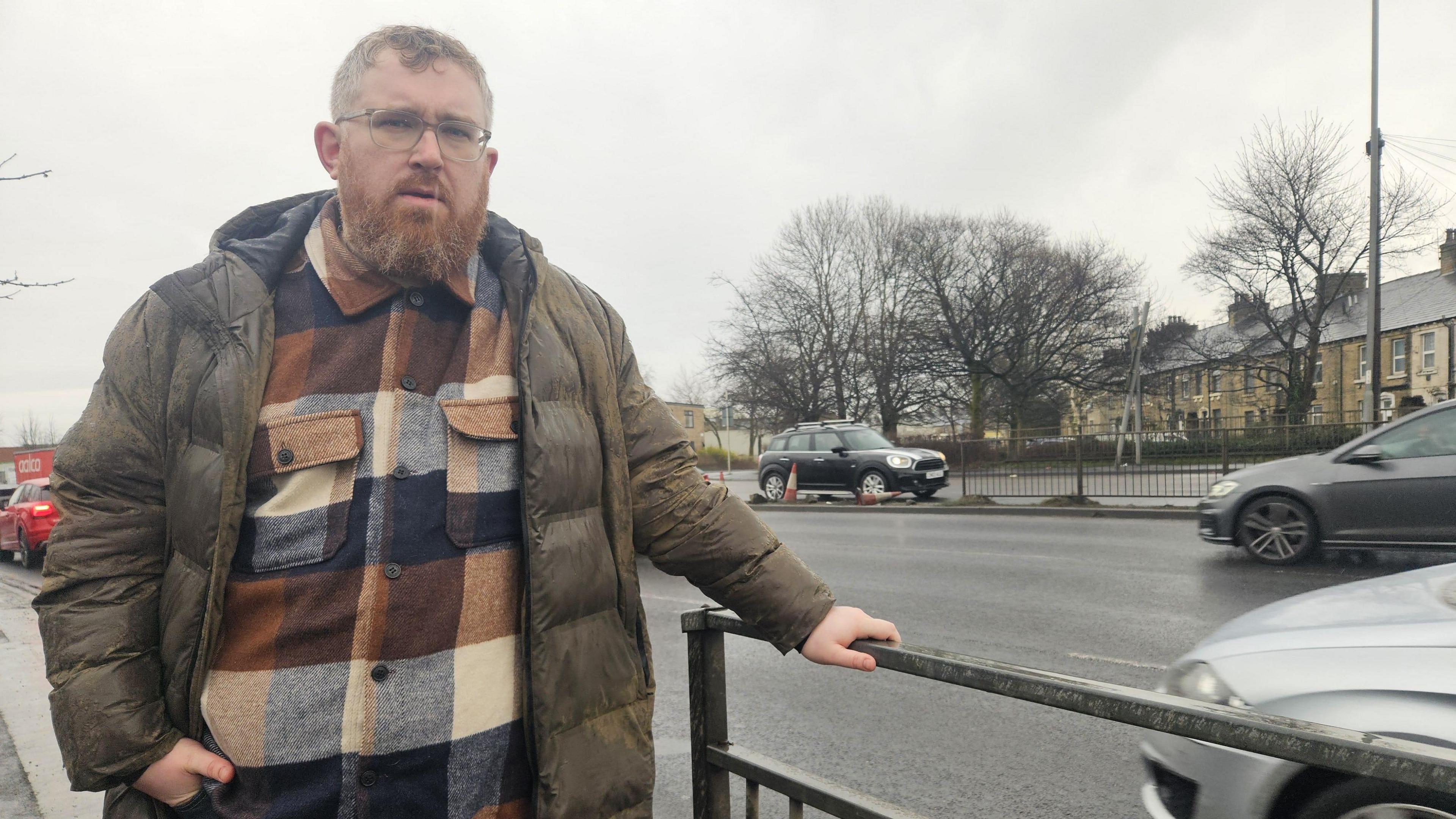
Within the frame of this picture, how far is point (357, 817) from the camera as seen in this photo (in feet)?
4.67

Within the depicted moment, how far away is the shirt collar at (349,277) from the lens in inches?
64.4

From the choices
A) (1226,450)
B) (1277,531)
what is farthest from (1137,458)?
(1277,531)

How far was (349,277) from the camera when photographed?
1.65 meters

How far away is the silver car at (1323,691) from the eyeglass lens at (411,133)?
215 centimetres

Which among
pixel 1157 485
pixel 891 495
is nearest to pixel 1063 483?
pixel 1157 485

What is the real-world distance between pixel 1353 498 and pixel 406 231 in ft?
28.0

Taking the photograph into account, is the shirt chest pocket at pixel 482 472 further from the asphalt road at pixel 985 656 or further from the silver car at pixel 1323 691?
the asphalt road at pixel 985 656

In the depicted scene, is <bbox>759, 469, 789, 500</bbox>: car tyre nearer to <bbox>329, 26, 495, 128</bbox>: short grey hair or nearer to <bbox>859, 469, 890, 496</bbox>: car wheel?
<bbox>859, 469, 890, 496</bbox>: car wheel

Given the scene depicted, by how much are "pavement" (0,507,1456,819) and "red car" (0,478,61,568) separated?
3130 mm

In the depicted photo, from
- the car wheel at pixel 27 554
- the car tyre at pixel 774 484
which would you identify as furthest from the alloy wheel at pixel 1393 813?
the car wheel at pixel 27 554

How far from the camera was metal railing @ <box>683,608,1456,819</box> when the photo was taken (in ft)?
3.07

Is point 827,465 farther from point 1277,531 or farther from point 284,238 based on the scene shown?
point 284,238

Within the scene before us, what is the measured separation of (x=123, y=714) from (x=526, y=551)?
0.69 metres

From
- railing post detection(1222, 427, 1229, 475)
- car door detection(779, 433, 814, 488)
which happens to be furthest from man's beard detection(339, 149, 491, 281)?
car door detection(779, 433, 814, 488)
